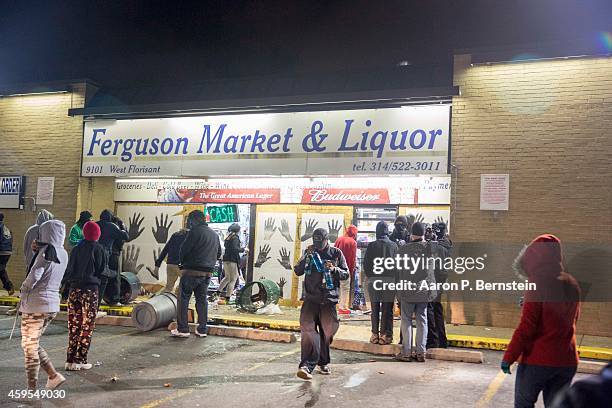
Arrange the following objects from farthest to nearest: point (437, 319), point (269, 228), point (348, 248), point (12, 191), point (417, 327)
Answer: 1. point (12, 191)
2. point (269, 228)
3. point (348, 248)
4. point (437, 319)
5. point (417, 327)

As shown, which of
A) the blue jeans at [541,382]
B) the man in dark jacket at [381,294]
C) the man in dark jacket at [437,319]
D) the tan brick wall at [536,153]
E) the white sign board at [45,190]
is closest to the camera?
the blue jeans at [541,382]

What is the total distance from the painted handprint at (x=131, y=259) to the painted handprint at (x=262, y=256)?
332 centimetres

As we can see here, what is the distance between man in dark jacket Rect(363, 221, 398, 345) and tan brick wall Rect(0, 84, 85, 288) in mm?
9135

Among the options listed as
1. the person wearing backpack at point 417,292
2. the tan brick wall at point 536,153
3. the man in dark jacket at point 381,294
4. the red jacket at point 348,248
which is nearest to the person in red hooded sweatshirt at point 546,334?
the person wearing backpack at point 417,292

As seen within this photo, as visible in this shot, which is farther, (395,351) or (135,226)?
(135,226)

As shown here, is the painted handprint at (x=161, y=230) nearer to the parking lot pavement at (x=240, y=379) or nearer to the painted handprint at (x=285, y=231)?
the painted handprint at (x=285, y=231)

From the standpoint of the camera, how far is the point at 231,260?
44.5 ft

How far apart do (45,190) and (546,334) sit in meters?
14.4

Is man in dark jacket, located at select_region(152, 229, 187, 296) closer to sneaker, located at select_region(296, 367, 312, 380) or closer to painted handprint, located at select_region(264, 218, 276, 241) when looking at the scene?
painted handprint, located at select_region(264, 218, 276, 241)

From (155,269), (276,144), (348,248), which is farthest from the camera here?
(155,269)

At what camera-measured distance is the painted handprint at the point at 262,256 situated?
46.3ft

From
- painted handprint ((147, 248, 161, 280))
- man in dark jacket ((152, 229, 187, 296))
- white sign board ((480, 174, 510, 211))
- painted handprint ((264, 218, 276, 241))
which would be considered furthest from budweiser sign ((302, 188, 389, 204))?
painted handprint ((147, 248, 161, 280))

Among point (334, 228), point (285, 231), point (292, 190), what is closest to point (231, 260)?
point (285, 231)

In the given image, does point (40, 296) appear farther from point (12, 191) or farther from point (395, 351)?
point (12, 191)
